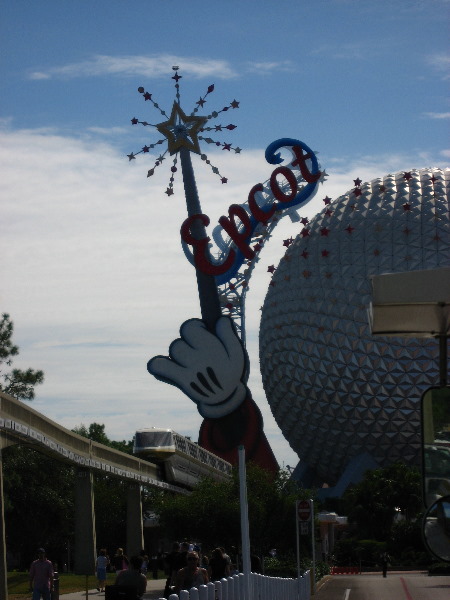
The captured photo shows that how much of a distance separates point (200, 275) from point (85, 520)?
81.4 ft

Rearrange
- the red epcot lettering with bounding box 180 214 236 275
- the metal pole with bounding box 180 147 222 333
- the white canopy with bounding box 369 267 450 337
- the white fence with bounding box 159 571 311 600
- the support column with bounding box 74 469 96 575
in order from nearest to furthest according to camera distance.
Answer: the white canopy with bounding box 369 267 450 337 → the white fence with bounding box 159 571 311 600 → the support column with bounding box 74 469 96 575 → the red epcot lettering with bounding box 180 214 236 275 → the metal pole with bounding box 180 147 222 333

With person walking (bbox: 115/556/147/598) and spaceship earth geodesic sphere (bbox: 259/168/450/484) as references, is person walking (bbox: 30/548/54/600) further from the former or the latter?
spaceship earth geodesic sphere (bbox: 259/168/450/484)

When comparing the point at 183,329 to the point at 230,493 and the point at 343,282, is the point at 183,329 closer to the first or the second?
the point at 230,493

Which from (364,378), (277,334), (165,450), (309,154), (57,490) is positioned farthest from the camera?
(277,334)

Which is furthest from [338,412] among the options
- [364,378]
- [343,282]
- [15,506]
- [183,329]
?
[15,506]

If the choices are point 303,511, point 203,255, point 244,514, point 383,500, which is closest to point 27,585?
point 303,511

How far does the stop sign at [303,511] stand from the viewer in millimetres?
32219

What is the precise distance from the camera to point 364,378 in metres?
69.9

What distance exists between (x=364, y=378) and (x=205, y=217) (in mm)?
18212

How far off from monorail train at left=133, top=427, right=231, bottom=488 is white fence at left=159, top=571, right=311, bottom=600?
21.8 metres

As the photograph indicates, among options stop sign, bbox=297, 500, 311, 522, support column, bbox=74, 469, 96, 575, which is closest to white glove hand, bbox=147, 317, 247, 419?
support column, bbox=74, 469, 96, 575

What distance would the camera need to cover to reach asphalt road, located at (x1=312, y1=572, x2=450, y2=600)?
32.1m

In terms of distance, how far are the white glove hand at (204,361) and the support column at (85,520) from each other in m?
20.7

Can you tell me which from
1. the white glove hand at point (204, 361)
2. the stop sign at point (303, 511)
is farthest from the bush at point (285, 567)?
the white glove hand at point (204, 361)
